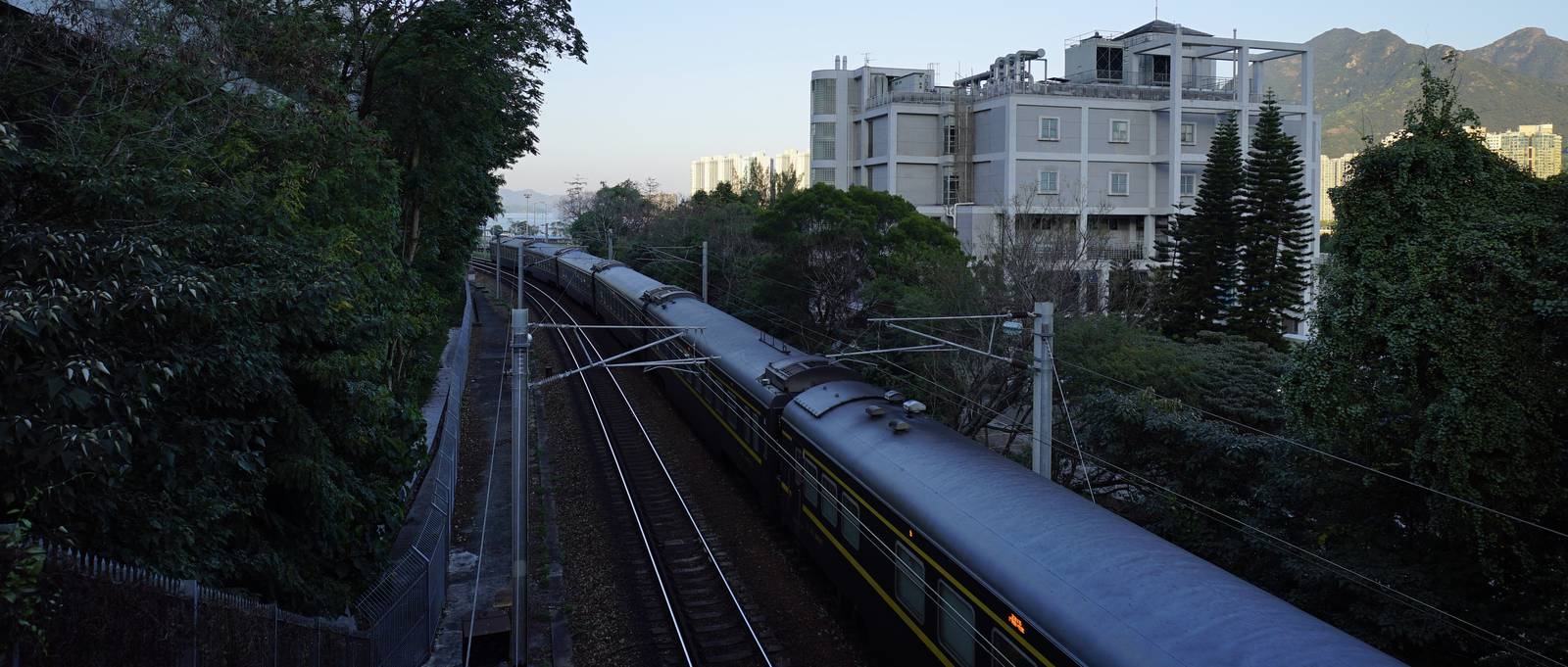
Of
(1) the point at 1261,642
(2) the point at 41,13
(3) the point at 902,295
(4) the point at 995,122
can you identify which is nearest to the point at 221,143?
(2) the point at 41,13

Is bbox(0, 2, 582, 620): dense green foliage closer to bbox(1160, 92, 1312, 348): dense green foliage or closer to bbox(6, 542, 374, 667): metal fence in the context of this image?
bbox(6, 542, 374, 667): metal fence

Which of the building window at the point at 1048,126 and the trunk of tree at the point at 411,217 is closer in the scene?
the trunk of tree at the point at 411,217

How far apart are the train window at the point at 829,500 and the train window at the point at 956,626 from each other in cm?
327

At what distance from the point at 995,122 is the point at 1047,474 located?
119 ft

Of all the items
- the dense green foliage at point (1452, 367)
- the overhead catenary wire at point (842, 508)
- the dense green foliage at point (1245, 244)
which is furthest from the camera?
the dense green foliage at point (1245, 244)

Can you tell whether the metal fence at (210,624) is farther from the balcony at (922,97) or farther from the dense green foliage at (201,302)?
the balcony at (922,97)

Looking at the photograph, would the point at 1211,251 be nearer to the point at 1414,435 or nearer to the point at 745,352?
the point at 745,352

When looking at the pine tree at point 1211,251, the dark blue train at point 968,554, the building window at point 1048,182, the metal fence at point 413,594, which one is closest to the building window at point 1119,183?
the building window at point 1048,182

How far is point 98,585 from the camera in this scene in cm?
732

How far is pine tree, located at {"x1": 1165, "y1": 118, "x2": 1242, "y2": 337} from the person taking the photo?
34.1 metres

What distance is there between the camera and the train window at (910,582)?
36.7 ft

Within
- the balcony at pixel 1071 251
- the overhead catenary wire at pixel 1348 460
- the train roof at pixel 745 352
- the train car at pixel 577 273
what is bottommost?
the overhead catenary wire at pixel 1348 460

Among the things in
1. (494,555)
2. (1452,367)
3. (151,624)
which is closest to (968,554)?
(1452,367)

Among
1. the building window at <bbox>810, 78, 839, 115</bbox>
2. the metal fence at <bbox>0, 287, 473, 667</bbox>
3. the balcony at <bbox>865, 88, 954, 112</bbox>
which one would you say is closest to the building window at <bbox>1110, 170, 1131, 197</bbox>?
the balcony at <bbox>865, 88, 954, 112</bbox>
